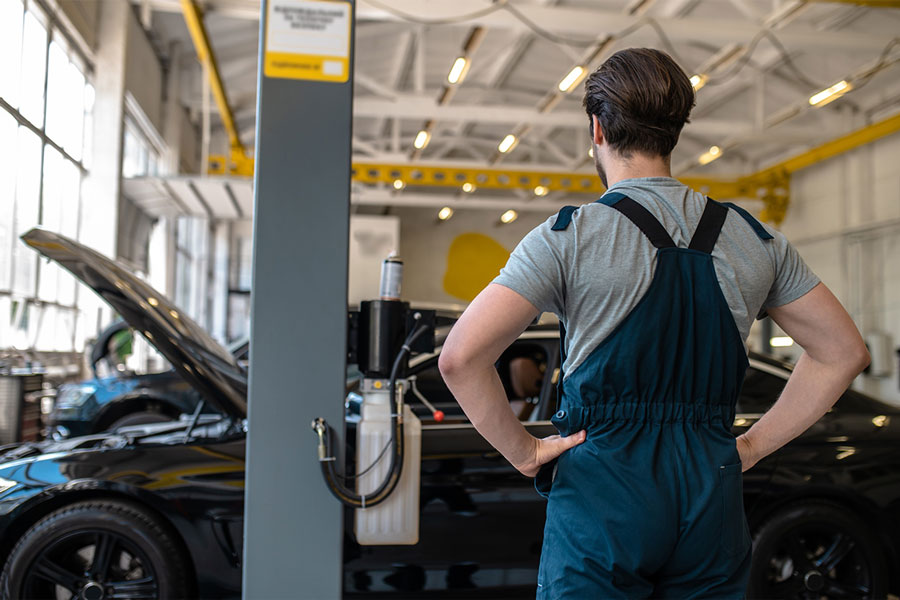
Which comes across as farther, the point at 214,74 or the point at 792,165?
the point at 792,165

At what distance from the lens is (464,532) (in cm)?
302

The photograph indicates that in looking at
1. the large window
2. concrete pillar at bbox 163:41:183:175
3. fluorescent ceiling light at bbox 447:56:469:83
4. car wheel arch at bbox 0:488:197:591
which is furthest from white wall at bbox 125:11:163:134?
car wheel arch at bbox 0:488:197:591

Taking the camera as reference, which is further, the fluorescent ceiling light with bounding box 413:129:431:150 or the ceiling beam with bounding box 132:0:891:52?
the fluorescent ceiling light with bounding box 413:129:431:150

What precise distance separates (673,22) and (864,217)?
7.34m

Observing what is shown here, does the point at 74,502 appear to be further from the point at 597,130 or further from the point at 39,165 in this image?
the point at 39,165

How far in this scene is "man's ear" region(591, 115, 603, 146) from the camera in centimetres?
142

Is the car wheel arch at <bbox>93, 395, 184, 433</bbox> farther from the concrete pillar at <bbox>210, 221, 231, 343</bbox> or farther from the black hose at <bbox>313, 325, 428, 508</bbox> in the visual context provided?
the concrete pillar at <bbox>210, 221, 231, 343</bbox>

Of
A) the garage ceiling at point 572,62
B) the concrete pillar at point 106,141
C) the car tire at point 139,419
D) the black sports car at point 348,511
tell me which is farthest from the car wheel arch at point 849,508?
the concrete pillar at point 106,141

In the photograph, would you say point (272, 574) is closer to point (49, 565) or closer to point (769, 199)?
point (49, 565)

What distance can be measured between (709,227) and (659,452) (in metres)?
0.40

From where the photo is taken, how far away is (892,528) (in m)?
3.31

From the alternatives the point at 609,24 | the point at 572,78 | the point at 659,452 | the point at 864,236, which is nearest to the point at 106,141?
the point at 572,78

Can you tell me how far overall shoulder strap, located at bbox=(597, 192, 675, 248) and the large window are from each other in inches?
271

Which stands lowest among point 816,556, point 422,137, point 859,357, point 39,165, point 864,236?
point 816,556
